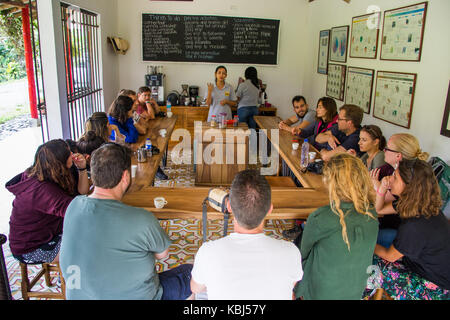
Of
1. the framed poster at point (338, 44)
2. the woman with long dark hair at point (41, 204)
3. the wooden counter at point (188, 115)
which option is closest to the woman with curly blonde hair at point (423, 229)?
the woman with long dark hair at point (41, 204)

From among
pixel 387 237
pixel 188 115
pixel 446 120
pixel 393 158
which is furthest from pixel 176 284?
pixel 188 115

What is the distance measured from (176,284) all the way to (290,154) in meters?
2.22

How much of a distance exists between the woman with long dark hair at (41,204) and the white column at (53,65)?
1827 mm

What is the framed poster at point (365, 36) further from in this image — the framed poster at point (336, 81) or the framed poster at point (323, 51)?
the framed poster at point (323, 51)

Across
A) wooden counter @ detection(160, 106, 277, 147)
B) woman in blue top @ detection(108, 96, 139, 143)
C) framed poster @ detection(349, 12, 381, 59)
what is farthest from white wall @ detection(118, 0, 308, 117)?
woman in blue top @ detection(108, 96, 139, 143)

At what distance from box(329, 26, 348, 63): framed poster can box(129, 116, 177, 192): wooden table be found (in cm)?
276

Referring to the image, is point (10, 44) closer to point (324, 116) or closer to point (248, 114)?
point (248, 114)

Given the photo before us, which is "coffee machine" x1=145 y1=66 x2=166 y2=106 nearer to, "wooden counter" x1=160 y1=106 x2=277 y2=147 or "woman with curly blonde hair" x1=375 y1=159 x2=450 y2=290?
"wooden counter" x1=160 y1=106 x2=277 y2=147

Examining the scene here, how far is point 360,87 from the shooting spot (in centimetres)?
492

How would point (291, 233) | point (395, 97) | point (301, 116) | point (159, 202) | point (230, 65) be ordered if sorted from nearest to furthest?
1. point (159, 202)
2. point (291, 233)
3. point (395, 97)
4. point (301, 116)
5. point (230, 65)

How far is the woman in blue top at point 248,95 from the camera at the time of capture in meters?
6.19

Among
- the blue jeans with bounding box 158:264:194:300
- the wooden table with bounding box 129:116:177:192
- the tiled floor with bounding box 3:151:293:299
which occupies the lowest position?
the tiled floor with bounding box 3:151:293:299

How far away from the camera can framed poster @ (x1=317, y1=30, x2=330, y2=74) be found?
20.3ft

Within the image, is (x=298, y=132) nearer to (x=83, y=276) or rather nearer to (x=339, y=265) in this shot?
(x=339, y=265)
